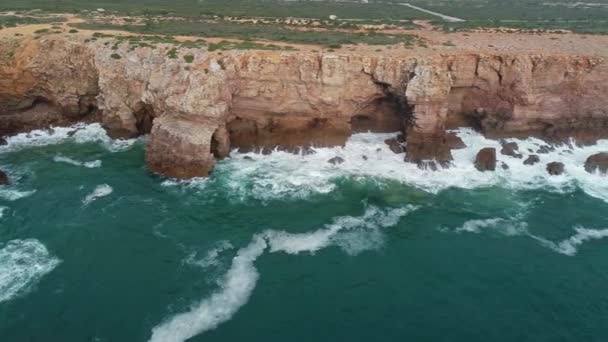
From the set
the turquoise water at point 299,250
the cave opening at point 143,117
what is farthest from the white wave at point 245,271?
the cave opening at point 143,117

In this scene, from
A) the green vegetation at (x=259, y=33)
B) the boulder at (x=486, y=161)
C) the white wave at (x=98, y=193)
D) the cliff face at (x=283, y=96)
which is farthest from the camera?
the green vegetation at (x=259, y=33)

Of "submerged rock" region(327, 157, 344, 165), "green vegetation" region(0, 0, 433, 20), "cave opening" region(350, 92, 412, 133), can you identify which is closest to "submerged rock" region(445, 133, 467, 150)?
"cave opening" region(350, 92, 412, 133)

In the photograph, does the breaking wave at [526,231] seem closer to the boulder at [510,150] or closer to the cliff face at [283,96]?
the cliff face at [283,96]

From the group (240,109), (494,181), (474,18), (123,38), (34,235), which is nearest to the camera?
(34,235)

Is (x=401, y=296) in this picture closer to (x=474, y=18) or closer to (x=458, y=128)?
(x=458, y=128)

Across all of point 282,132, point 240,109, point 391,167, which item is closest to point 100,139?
point 240,109

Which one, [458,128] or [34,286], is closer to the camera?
[34,286]

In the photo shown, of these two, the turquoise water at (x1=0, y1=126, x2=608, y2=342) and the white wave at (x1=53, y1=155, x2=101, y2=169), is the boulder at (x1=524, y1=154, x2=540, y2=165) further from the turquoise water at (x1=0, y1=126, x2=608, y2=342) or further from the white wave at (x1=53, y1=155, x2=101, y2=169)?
the white wave at (x1=53, y1=155, x2=101, y2=169)
